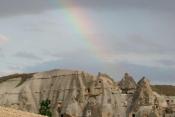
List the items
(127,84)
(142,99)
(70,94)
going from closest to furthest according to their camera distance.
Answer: (142,99)
(70,94)
(127,84)

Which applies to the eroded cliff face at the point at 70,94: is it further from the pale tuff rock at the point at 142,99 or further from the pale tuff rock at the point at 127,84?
the pale tuff rock at the point at 127,84

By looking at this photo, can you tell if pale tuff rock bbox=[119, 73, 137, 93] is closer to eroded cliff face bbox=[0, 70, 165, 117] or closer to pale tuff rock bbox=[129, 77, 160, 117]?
eroded cliff face bbox=[0, 70, 165, 117]

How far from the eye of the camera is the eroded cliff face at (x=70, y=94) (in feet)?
459

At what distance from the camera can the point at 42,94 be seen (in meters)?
161

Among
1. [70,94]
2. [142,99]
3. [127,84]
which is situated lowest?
[142,99]

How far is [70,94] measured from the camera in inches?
5940

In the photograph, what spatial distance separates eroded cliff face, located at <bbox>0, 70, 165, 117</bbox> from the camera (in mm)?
140000

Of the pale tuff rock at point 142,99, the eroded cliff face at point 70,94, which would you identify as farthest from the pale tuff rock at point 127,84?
the pale tuff rock at point 142,99

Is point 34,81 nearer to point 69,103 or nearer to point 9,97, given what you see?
point 9,97

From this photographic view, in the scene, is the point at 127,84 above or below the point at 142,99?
above

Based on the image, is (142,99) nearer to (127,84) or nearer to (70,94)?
(70,94)

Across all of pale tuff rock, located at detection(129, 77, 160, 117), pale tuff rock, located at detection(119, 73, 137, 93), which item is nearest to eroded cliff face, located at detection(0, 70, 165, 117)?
pale tuff rock, located at detection(129, 77, 160, 117)

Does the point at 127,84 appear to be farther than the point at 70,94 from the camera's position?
Yes

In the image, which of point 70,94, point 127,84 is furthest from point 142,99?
point 127,84
